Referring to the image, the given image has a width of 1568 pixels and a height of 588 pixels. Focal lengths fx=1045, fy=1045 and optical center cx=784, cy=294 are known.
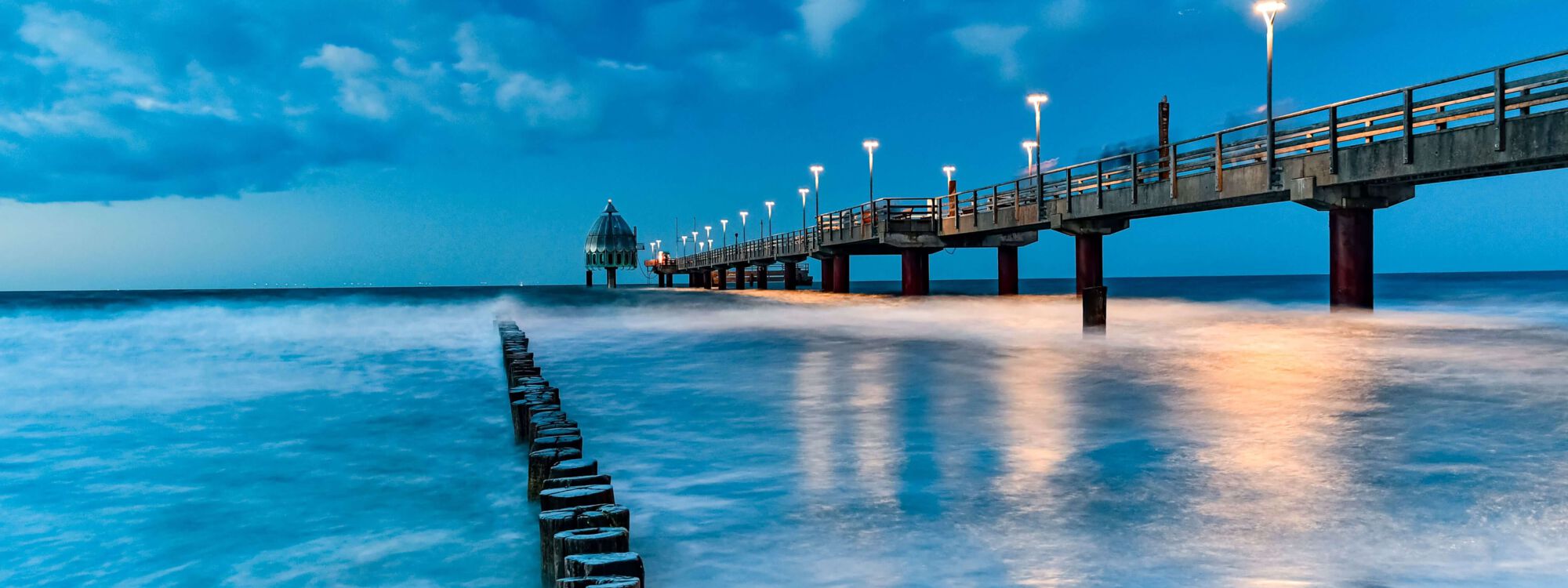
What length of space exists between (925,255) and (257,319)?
33.8 meters

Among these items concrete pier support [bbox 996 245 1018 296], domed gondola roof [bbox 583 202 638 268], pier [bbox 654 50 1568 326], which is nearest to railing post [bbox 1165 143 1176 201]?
pier [bbox 654 50 1568 326]

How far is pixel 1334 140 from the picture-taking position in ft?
70.4

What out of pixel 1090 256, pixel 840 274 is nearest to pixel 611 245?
pixel 840 274

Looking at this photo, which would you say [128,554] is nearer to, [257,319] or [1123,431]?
[1123,431]

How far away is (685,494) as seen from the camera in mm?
7570

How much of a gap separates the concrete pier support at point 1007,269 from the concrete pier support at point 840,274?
12.6 metres

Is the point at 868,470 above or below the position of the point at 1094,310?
below

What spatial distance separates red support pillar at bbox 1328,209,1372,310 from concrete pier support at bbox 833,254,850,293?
37.2m

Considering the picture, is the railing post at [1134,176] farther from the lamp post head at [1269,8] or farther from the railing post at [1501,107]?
the railing post at [1501,107]

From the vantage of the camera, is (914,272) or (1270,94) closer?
(1270,94)

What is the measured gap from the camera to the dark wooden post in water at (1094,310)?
2384 centimetres

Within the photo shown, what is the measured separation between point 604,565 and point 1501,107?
59.9 ft

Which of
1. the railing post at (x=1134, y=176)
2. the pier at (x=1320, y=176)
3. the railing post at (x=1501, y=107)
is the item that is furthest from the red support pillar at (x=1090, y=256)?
the railing post at (x=1501, y=107)

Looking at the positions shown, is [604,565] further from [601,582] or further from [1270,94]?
[1270,94]
